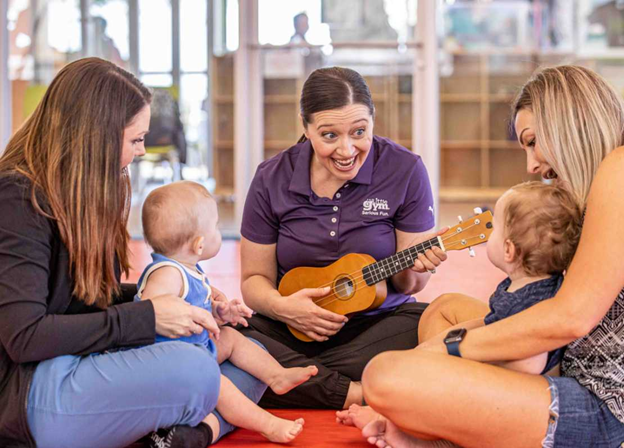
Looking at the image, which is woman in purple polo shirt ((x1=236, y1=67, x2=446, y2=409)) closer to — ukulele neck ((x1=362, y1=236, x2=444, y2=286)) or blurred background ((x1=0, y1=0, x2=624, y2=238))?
ukulele neck ((x1=362, y1=236, x2=444, y2=286))

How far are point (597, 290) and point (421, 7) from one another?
5.48 metres

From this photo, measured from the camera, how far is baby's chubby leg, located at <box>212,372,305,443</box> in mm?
2004

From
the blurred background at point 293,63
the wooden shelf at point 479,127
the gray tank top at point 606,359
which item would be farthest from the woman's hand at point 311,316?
the wooden shelf at point 479,127

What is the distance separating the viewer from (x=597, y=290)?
1.63 m

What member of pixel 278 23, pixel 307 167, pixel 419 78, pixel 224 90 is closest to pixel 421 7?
pixel 419 78

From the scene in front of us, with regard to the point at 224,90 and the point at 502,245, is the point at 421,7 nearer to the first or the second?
the point at 224,90

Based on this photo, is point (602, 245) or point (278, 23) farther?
point (278, 23)

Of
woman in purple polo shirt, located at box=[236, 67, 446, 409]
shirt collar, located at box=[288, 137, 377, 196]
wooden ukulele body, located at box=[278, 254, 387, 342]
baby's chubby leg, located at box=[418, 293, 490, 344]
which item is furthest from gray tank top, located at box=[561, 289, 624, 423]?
shirt collar, located at box=[288, 137, 377, 196]

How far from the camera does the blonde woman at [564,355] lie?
5.37 feet

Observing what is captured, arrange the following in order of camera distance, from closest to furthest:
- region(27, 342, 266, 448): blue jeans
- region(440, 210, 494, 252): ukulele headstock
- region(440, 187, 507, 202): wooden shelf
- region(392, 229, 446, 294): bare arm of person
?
region(27, 342, 266, 448): blue jeans
region(440, 210, 494, 252): ukulele headstock
region(392, 229, 446, 294): bare arm of person
region(440, 187, 507, 202): wooden shelf

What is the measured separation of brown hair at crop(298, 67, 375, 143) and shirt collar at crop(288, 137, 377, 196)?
145 mm

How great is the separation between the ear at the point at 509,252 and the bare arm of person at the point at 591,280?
0.45ft

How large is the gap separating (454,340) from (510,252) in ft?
0.76

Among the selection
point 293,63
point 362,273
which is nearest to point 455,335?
point 362,273
